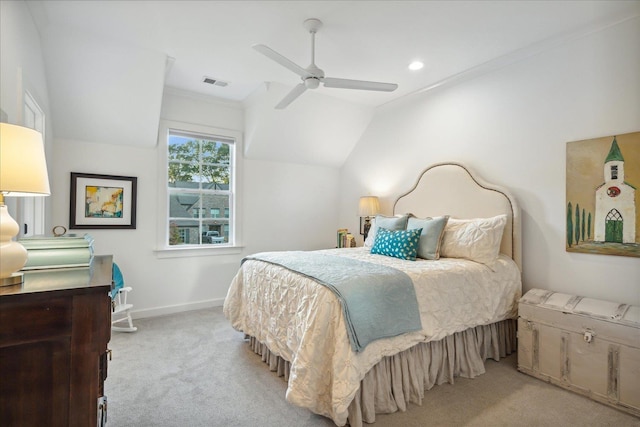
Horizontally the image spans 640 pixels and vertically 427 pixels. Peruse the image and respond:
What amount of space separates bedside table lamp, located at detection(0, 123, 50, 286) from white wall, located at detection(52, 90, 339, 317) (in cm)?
268

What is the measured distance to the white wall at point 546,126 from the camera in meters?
2.50

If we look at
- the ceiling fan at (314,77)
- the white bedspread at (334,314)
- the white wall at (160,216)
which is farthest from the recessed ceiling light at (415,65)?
the white wall at (160,216)

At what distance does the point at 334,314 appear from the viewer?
1.87 metres

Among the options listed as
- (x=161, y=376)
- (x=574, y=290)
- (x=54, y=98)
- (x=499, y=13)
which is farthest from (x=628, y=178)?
(x=54, y=98)

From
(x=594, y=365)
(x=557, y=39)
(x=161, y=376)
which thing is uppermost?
(x=557, y=39)

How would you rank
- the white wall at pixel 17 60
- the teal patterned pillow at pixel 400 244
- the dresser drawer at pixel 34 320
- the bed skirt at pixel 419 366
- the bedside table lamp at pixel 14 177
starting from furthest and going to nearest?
the teal patterned pillow at pixel 400 244 → the bed skirt at pixel 419 366 → the white wall at pixel 17 60 → the bedside table lamp at pixel 14 177 → the dresser drawer at pixel 34 320

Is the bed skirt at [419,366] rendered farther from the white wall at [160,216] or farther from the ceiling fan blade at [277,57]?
the ceiling fan blade at [277,57]

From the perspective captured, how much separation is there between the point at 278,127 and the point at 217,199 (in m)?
1.28

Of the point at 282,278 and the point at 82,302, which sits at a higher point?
the point at 82,302

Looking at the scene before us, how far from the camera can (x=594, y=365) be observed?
2.18m

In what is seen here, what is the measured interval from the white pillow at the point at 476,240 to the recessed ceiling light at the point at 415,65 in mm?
1639

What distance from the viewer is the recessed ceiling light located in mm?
3271

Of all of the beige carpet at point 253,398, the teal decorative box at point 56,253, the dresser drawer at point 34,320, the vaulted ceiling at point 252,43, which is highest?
the vaulted ceiling at point 252,43

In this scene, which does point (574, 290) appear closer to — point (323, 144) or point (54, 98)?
point (323, 144)
